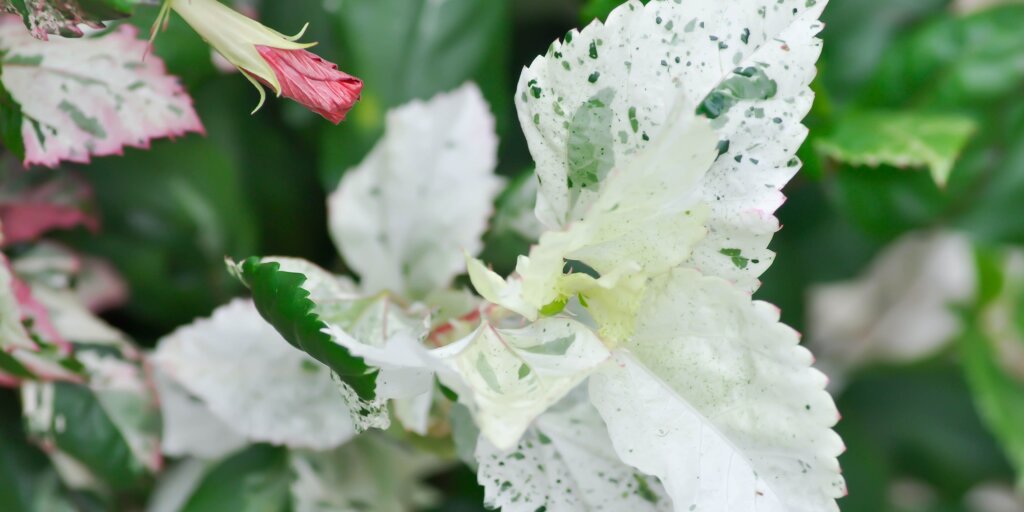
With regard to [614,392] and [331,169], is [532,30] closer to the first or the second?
[331,169]

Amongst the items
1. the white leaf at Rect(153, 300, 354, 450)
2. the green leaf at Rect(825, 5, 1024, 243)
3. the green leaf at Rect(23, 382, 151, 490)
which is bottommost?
the green leaf at Rect(23, 382, 151, 490)

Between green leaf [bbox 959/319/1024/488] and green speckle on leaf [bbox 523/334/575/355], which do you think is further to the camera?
green leaf [bbox 959/319/1024/488]

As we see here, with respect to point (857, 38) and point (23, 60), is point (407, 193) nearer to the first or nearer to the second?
point (23, 60)

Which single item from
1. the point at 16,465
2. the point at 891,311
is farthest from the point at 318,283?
the point at 891,311

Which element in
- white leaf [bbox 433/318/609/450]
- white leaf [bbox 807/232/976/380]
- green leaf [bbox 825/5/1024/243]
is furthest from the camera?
white leaf [bbox 807/232/976/380]

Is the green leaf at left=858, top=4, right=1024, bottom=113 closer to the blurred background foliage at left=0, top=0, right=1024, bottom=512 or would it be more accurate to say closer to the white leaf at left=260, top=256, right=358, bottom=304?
the blurred background foliage at left=0, top=0, right=1024, bottom=512

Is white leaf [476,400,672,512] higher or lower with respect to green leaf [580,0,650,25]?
lower

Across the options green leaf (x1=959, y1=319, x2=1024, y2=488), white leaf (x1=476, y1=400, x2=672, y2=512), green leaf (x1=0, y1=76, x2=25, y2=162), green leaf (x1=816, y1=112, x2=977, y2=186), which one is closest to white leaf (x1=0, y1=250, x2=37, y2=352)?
green leaf (x1=0, y1=76, x2=25, y2=162)

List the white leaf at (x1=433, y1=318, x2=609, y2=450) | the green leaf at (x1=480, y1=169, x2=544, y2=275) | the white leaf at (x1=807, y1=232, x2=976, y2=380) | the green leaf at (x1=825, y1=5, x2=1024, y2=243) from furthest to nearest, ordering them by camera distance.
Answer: the white leaf at (x1=807, y1=232, x2=976, y2=380) → the green leaf at (x1=825, y1=5, x2=1024, y2=243) → the green leaf at (x1=480, y1=169, x2=544, y2=275) → the white leaf at (x1=433, y1=318, x2=609, y2=450)

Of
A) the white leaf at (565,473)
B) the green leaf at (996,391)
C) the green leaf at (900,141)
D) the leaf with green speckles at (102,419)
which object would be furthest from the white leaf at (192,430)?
the green leaf at (996,391)
